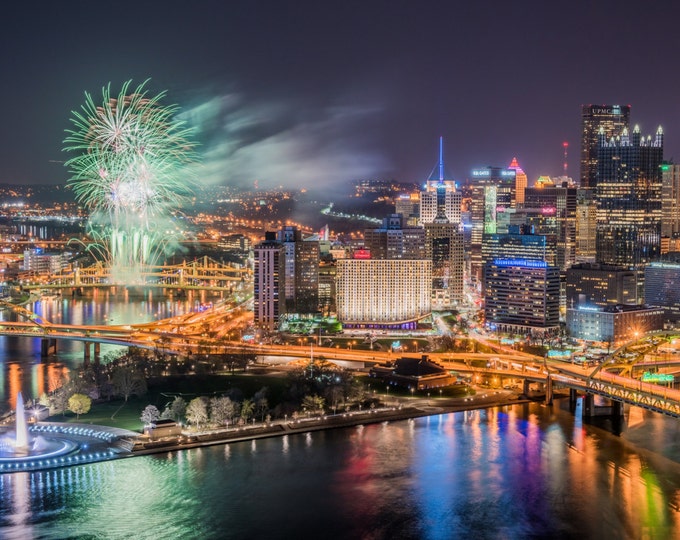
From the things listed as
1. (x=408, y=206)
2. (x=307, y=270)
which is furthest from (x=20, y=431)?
(x=408, y=206)

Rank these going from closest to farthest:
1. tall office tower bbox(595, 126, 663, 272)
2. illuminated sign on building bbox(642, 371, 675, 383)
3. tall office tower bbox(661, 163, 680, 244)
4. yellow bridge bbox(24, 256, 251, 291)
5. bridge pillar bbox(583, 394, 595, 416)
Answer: bridge pillar bbox(583, 394, 595, 416)
illuminated sign on building bbox(642, 371, 675, 383)
yellow bridge bbox(24, 256, 251, 291)
tall office tower bbox(595, 126, 663, 272)
tall office tower bbox(661, 163, 680, 244)

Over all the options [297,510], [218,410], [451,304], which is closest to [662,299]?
[451,304]

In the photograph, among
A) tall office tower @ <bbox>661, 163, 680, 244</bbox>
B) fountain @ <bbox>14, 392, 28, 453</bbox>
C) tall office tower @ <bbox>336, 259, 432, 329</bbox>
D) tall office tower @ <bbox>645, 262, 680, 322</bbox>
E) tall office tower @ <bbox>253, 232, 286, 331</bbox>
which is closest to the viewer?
fountain @ <bbox>14, 392, 28, 453</bbox>

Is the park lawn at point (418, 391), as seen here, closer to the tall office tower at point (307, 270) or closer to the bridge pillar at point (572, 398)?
the bridge pillar at point (572, 398)

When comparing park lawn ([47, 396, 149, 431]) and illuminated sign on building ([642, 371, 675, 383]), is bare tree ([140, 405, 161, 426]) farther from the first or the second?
illuminated sign on building ([642, 371, 675, 383])

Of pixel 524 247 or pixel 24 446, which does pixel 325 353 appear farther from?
pixel 524 247

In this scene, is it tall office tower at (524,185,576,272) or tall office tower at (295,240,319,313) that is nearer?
tall office tower at (295,240,319,313)

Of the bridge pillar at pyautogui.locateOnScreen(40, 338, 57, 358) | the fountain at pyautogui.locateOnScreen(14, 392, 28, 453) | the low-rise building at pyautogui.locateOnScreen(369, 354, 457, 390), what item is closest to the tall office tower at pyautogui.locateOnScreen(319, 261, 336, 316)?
the bridge pillar at pyautogui.locateOnScreen(40, 338, 57, 358)
